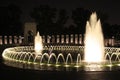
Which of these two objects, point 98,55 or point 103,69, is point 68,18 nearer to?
point 98,55

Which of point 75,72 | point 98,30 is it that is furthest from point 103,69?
point 98,30

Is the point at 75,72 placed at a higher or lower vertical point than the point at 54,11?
lower

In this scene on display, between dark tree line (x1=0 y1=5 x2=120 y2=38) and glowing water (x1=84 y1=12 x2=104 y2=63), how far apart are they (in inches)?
1408

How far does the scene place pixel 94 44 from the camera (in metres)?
40.7

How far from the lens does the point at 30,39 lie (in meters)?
70.2

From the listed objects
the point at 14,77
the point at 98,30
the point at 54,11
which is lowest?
the point at 14,77

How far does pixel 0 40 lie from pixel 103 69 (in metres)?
42.0

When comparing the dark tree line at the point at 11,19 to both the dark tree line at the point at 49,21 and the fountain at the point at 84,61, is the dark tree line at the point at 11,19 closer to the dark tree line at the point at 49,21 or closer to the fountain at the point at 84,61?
the dark tree line at the point at 49,21

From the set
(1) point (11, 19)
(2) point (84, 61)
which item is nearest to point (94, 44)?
(2) point (84, 61)

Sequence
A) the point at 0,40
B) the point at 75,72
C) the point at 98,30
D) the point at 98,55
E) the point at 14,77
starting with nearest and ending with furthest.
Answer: the point at 14,77 → the point at 75,72 → the point at 98,55 → the point at 98,30 → the point at 0,40

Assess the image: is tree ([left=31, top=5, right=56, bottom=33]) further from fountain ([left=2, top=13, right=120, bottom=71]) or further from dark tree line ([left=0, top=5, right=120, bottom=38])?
fountain ([left=2, top=13, right=120, bottom=71])

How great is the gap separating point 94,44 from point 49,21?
165ft

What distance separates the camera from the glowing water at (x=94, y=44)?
3781 cm

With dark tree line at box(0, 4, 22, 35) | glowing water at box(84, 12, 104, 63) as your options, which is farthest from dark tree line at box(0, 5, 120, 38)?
glowing water at box(84, 12, 104, 63)
